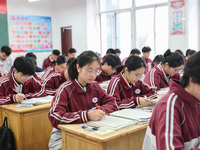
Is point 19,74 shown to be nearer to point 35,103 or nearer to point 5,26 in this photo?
point 35,103

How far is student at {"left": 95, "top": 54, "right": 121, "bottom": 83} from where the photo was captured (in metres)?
3.54

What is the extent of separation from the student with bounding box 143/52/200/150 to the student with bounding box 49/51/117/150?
776mm

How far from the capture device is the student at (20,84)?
263cm

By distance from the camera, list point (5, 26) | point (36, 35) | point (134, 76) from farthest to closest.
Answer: point (36, 35) < point (5, 26) < point (134, 76)

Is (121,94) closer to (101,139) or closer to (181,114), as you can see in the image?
(101,139)

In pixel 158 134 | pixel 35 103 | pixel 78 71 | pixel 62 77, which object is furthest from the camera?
pixel 62 77

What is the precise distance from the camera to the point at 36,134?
2619mm

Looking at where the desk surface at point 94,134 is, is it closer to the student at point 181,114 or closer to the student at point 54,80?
the student at point 181,114

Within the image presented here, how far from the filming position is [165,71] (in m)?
2.97

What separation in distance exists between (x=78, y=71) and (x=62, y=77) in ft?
5.11

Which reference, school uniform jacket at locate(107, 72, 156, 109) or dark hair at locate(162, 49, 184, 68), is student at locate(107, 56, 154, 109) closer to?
school uniform jacket at locate(107, 72, 156, 109)

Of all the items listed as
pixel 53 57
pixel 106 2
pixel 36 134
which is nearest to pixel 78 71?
pixel 36 134

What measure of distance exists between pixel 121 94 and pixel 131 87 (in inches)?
5.2

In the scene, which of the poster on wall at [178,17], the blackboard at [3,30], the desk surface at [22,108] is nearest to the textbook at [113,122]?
the desk surface at [22,108]
